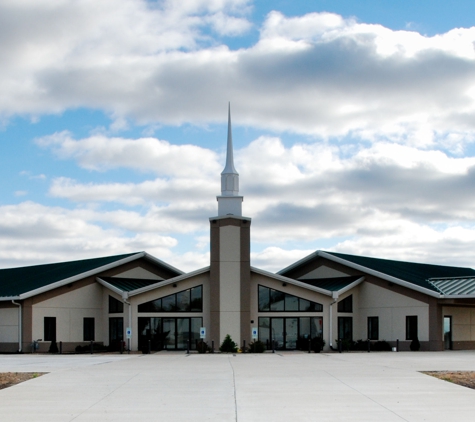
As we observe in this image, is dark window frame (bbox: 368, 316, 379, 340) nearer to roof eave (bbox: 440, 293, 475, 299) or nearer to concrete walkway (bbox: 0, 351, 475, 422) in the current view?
roof eave (bbox: 440, 293, 475, 299)

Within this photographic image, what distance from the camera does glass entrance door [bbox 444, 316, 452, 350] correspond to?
4366 cm

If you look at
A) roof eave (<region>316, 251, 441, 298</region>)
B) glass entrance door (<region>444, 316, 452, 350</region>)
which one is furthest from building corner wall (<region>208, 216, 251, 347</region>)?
glass entrance door (<region>444, 316, 452, 350</region>)

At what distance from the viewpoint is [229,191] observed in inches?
1834

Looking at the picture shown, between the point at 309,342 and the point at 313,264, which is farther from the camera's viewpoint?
the point at 313,264

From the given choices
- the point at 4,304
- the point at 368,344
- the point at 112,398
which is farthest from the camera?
the point at 4,304

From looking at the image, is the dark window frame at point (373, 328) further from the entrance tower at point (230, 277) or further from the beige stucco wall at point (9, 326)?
the beige stucco wall at point (9, 326)

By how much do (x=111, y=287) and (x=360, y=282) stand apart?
573 inches

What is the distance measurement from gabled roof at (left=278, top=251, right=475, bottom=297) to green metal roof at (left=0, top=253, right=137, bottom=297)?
39.7ft

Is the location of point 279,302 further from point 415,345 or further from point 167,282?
point 415,345

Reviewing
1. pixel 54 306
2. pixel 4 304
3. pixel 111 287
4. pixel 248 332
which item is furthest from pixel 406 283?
pixel 4 304

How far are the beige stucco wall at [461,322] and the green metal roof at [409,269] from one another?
1.83 metres

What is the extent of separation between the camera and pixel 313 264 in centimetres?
4931

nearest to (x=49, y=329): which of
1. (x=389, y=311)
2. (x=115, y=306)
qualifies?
(x=115, y=306)

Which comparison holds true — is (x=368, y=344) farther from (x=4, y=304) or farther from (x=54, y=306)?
(x=4, y=304)
